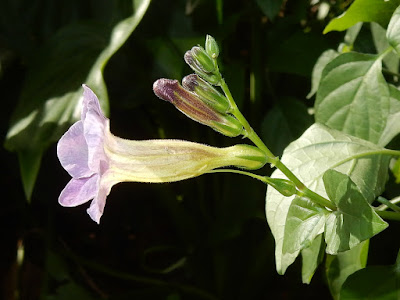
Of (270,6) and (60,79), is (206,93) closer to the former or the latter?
(270,6)

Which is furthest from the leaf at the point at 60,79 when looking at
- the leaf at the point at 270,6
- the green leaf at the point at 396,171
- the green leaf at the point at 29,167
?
the green leaf at the point at 396,171

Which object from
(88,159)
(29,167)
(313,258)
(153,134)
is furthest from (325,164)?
(153,134)

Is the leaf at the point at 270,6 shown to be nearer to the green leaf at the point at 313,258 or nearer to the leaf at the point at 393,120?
the leaf at the point at 393,120

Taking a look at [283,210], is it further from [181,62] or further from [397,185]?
[181,62]

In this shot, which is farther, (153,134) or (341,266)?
(153,134)

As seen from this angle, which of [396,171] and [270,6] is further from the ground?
[270,6]

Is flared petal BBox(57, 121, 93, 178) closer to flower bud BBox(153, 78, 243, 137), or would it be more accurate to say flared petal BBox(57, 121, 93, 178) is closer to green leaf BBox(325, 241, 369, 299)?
flower bud BBox(153, 78, 243, 137)
